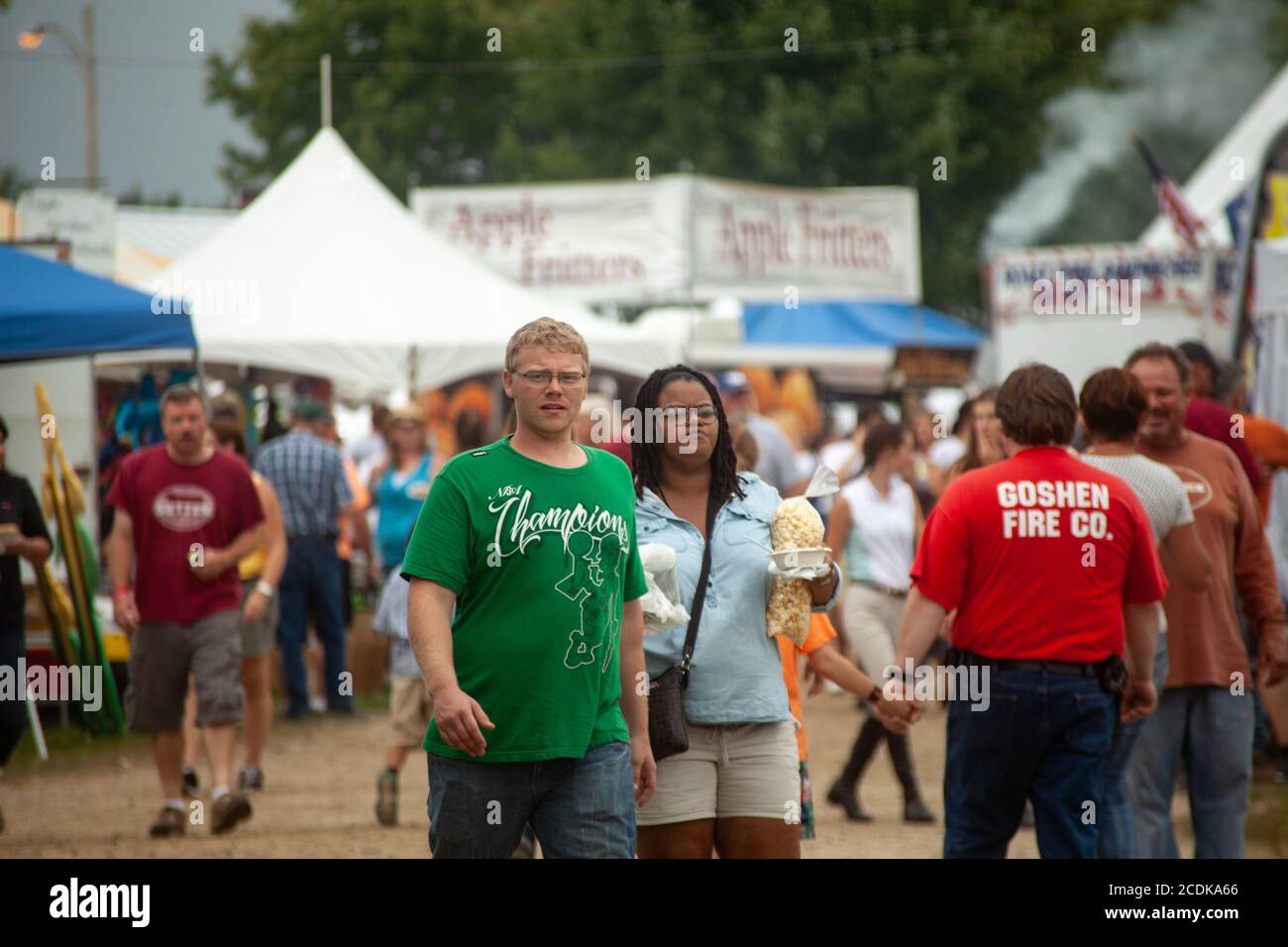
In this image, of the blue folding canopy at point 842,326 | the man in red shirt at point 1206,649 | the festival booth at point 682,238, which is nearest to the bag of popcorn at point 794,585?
the man in red shirt at point 1206,649

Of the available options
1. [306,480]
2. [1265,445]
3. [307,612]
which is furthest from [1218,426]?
[307,612]

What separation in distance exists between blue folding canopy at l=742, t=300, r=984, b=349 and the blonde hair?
75.9 ft

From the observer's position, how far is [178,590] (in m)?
8.61

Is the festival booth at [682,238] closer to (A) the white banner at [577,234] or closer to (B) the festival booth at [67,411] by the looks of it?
(A) the white banner at [577,234]

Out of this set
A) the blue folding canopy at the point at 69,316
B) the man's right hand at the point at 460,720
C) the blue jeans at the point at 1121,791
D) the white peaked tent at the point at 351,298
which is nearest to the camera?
the man's right hand at the point at 460,720

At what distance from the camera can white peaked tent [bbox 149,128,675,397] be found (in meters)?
14.4

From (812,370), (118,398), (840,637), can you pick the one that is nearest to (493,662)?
(840,637)

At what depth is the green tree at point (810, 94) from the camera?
37.2m

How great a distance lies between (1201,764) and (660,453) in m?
2.44

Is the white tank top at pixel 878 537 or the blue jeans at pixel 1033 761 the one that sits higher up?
the white tank top at pixel 878 537

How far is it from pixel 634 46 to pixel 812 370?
15067 millimetres

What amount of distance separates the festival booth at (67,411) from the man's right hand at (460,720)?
598 cm

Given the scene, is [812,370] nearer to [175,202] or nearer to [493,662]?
[493,662]

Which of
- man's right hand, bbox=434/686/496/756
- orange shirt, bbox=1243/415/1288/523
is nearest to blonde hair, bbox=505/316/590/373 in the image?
man's right hand, bbox=434/686/496/756
